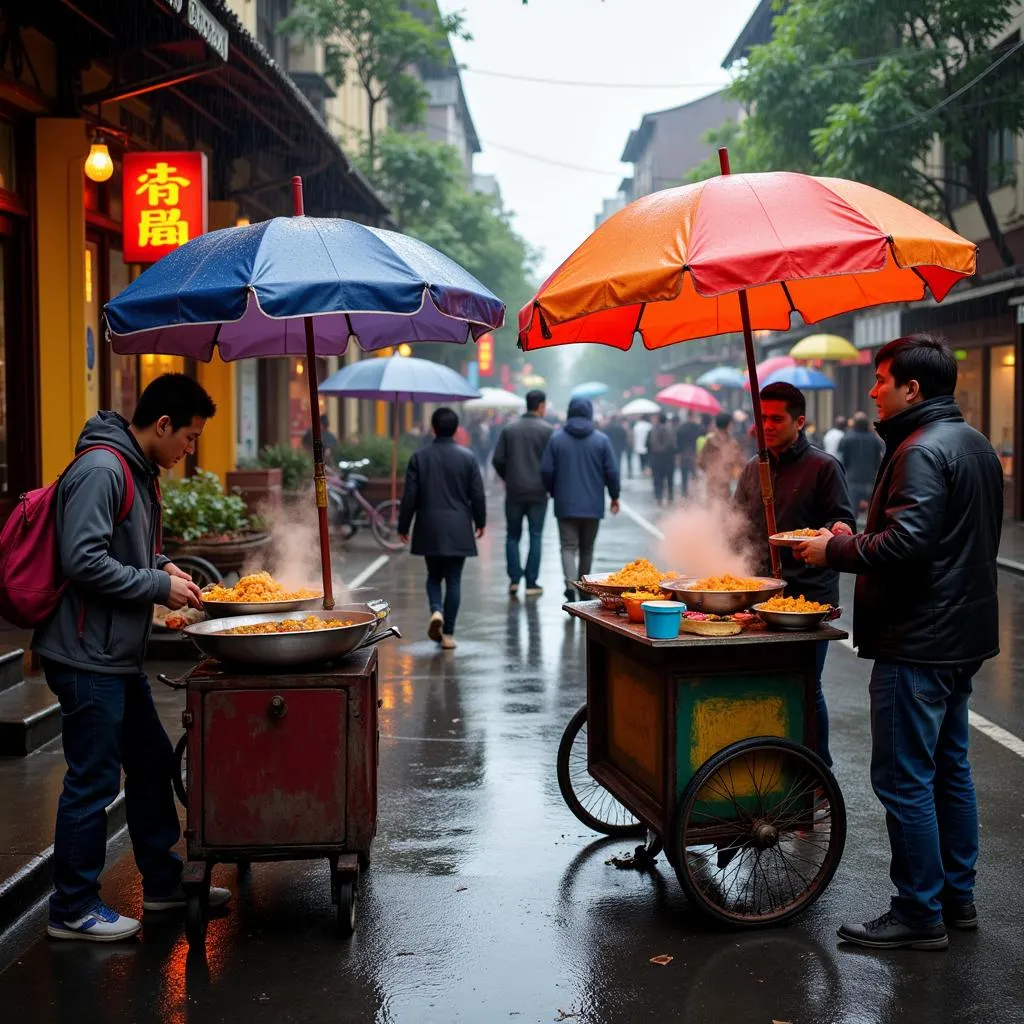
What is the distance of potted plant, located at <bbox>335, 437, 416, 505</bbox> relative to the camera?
2181 centimetres

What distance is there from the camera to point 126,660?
15.4 feet

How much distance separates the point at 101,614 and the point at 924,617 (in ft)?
9.59

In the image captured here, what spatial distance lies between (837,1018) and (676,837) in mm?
899

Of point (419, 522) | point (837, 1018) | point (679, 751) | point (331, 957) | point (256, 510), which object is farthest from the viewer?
point (256, 510)

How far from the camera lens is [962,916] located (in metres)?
4.80

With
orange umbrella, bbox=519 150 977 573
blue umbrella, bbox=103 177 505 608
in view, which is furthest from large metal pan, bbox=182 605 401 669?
orange umbrella, bbox=519 150 977 573

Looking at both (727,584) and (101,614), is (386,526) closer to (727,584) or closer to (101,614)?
(727,584)

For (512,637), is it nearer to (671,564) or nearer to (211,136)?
(671,564)

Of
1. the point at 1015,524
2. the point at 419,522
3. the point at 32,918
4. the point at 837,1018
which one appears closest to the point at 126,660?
the point at 32,918

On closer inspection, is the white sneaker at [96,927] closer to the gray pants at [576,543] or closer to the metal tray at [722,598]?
the metal tray at [722,598]

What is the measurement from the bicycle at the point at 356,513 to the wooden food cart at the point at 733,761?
47.4ft

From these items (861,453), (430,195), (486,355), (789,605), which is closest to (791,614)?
(789,605)

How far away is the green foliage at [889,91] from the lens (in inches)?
832

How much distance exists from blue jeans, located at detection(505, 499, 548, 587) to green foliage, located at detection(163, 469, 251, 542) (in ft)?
10.2
